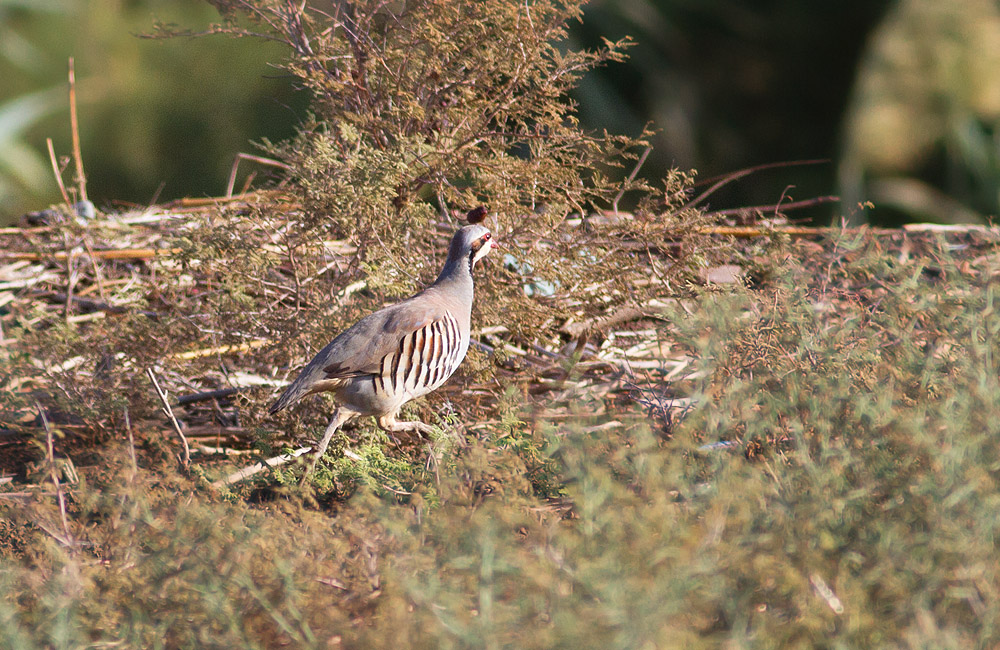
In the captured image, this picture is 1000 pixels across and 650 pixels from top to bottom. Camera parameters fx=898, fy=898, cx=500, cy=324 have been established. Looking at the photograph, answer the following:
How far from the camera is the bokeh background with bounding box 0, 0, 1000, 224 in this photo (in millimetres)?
7684

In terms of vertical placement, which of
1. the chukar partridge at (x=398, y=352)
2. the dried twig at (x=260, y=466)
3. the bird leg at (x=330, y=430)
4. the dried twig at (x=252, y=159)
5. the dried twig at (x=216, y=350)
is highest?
the dried twig at (x=252, y=159)

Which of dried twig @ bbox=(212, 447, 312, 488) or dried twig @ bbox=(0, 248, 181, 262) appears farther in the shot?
dried twig @ bbox=(0, 248, 181, 262)

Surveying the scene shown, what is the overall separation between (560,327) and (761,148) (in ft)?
17.3

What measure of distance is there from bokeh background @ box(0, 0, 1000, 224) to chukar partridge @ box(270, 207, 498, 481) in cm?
439

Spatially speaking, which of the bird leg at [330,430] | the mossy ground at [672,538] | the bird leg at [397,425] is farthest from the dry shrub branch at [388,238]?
the mossy ground at [672,538]

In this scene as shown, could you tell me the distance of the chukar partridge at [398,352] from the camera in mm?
3180

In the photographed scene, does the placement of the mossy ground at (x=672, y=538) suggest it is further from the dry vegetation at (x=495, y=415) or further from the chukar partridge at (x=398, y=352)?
the chukar partridge at (x=398, y=352)

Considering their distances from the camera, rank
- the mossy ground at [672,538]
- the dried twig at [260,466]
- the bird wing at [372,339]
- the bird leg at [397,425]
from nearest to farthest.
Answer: the mossy ground at [672,538], the dried twig at [260,466], the bird wing at [372,339], the bird leg at [397,425]

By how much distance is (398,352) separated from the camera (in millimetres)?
3207

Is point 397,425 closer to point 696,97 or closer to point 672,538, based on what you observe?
point 672,538

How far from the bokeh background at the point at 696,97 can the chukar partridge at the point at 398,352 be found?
4.39 m

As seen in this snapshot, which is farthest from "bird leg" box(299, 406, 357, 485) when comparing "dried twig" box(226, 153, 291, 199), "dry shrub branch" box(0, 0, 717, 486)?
"dried twig" box(226, 153, 291, 199)

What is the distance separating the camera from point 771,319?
9.62 feet

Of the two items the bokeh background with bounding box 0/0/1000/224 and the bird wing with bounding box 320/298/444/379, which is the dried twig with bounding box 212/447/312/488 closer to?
the bird wing with bounding box 320/298/444/379
